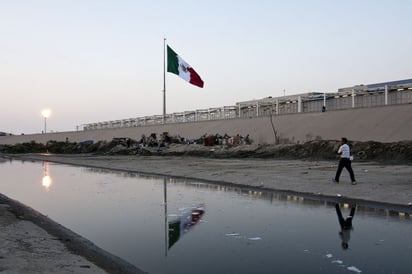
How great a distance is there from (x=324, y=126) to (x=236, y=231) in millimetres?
41614

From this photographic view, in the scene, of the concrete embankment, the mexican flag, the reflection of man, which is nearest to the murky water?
the reflection of man

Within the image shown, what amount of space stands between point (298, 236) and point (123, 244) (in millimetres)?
3729

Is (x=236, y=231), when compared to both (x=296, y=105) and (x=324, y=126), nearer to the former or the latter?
(x=324, y=126)

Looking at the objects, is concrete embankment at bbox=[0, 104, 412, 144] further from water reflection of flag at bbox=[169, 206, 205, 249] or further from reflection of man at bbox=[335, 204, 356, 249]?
water reflection of flag at bbox=[169, 206, 205, 249]

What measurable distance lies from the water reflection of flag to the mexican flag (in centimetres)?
3461

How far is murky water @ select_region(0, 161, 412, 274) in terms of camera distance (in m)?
8.12

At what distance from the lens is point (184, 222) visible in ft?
39.8

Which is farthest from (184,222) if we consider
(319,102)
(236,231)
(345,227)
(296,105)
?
(296,105)

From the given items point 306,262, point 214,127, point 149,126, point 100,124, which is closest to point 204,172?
point 306,262

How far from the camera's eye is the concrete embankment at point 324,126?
43062 mm

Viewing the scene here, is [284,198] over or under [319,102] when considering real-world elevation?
under

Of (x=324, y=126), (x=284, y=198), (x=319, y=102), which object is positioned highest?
(x=319, y=102)

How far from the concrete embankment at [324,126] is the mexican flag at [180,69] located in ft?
36.8

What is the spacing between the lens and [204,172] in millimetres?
27453
